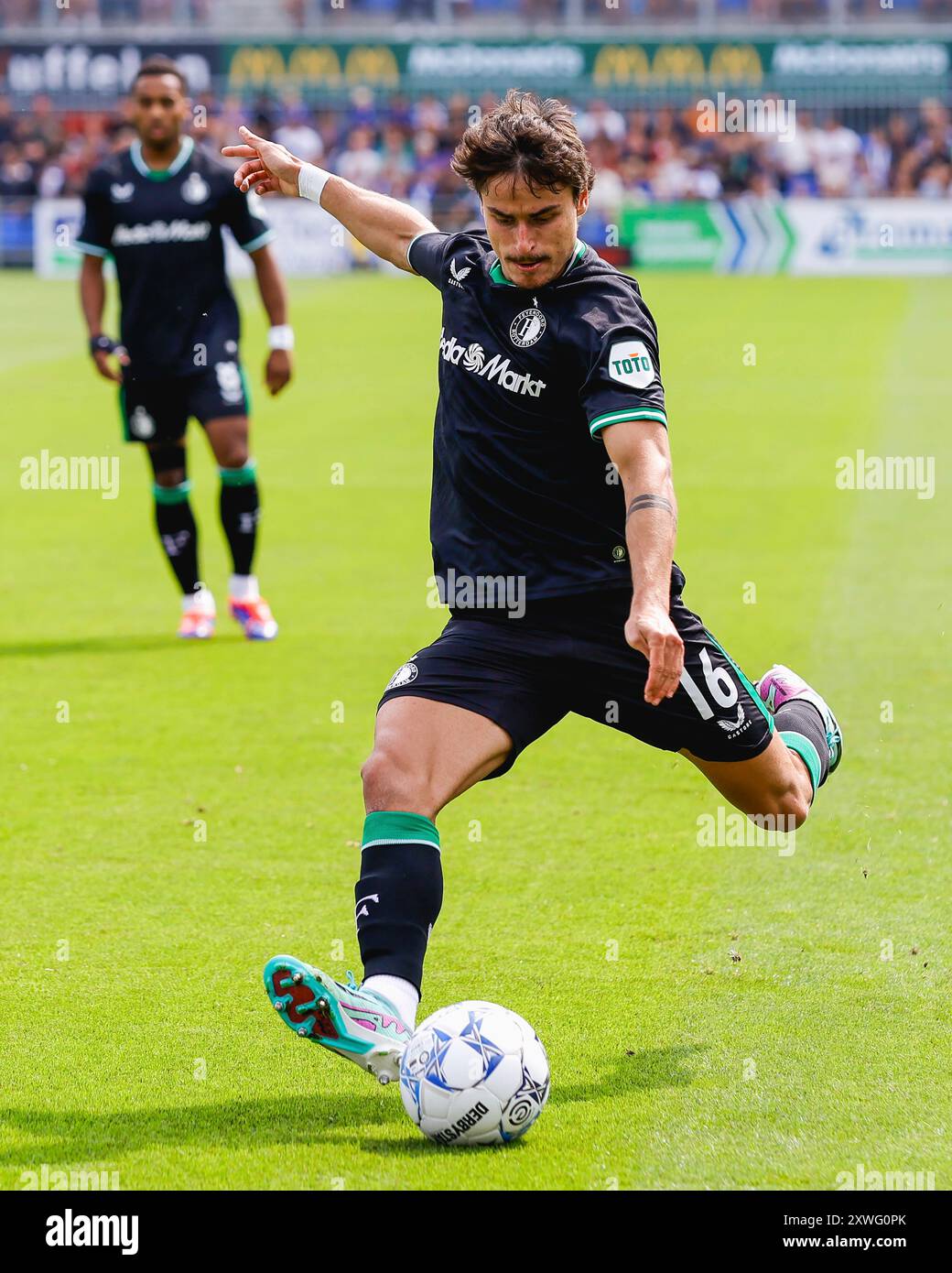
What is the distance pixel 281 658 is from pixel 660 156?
29.7 metres

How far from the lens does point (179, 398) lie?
9055 mm

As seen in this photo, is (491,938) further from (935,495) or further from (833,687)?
(935,495)

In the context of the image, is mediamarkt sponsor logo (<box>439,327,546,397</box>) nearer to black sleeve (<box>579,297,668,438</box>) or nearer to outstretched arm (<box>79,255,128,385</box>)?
black sleeve (<box>579,297,668,438</box>)

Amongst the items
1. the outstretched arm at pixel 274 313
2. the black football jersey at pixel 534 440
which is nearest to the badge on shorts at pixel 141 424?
the outstretched arm at pixel 274 313

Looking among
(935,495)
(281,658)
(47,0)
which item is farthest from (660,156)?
(281,658)

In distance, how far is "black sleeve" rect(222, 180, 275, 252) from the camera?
9.01 meters

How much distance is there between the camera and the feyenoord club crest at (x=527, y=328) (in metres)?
4.38

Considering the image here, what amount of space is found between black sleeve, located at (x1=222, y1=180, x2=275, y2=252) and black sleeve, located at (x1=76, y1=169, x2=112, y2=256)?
1.87ft

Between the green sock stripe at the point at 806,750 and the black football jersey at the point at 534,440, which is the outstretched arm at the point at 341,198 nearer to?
the black football jersey at the point at 534,440

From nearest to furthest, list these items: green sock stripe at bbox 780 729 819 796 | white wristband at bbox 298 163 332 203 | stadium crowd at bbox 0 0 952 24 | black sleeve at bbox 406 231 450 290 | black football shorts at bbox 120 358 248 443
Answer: black sleeve at bbox 406 231 450 290 < green sock stripe at bbox 780 729 819 796 < white wristband at bbox 298 163 332 203 < black football shorts at bbox 120 358 248 443 < stadium crowd at bbox 0 0 952 24

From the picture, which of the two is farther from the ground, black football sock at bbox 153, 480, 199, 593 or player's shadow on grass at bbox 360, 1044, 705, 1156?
black football sock at bbox 153, 480, 199, 593

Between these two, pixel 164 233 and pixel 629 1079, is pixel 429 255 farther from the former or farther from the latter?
pixel 164 233

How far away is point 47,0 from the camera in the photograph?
136 ft

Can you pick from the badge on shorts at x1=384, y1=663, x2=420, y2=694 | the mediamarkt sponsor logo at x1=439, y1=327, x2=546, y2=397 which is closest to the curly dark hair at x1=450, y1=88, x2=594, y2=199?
the mediamarkt sponsor logo at x1=439, y1=327, x2=546, y2=397
